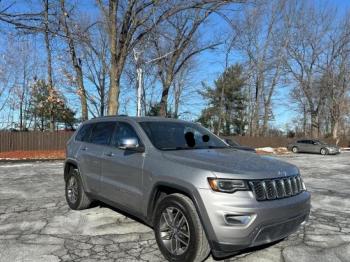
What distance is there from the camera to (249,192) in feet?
15.1

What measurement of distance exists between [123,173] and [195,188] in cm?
169

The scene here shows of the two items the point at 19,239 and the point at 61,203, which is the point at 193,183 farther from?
the point at 61,203

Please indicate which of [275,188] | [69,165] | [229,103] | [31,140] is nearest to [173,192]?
[275,188]

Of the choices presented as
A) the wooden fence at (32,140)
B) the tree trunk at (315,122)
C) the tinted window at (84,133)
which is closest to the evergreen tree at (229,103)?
the tree trunk at (315,122)

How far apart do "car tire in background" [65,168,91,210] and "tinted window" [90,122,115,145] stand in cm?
77

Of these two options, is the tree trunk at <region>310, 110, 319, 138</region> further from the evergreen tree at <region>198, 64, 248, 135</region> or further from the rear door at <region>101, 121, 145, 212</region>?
the rear door at <region>101, 121, 145, 212</region>

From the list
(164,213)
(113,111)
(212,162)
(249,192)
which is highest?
(113,111)

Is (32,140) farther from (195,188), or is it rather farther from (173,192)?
(195,188)

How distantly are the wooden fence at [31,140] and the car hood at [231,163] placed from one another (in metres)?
27.3

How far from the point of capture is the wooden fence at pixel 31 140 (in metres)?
30.1

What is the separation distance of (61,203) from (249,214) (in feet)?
17.0

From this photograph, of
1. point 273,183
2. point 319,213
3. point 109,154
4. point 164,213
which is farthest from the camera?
point 319,213

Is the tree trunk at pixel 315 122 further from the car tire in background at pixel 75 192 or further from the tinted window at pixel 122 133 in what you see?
the tinted window at pixel 122 133

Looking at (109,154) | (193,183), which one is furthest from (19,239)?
(193,183)
